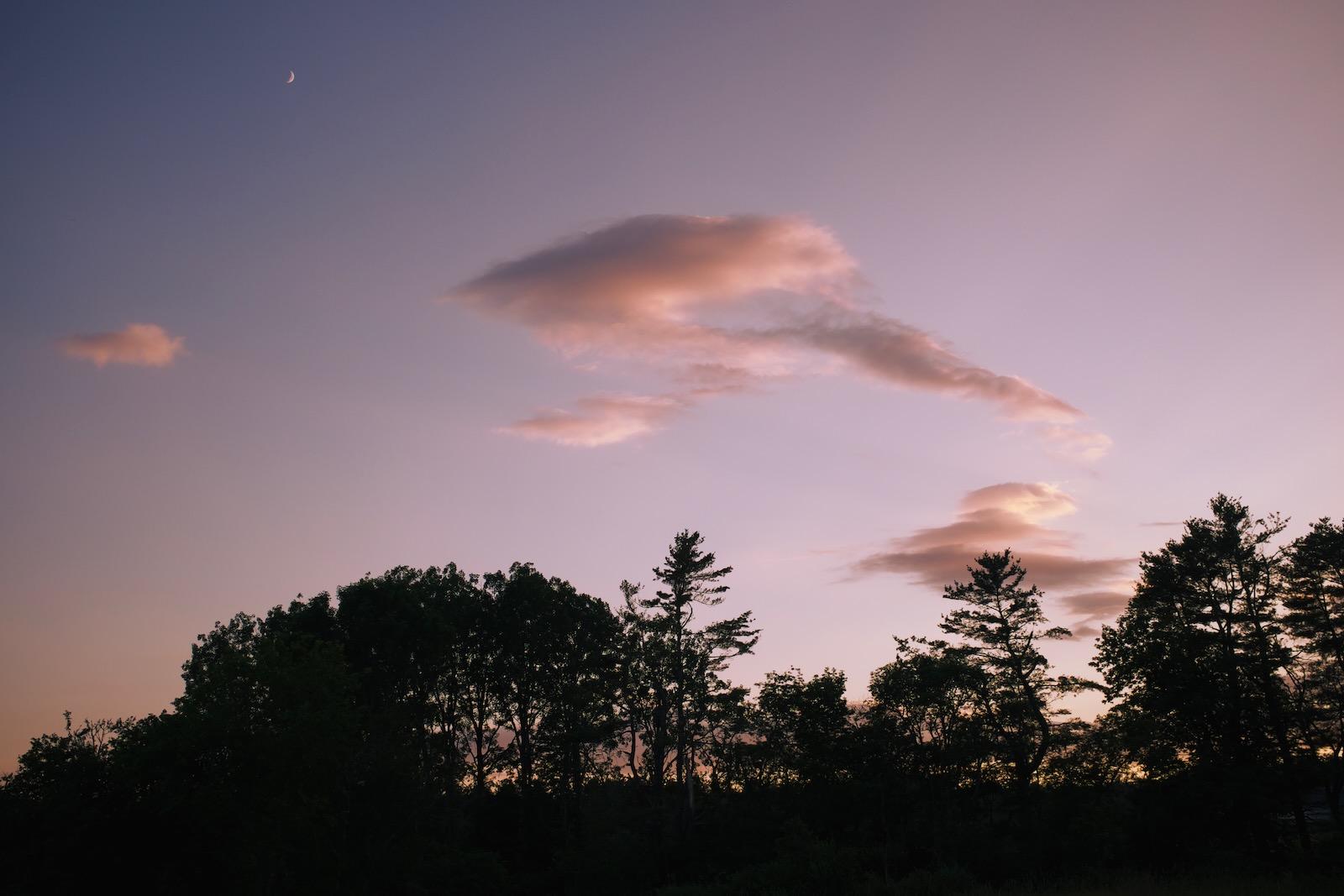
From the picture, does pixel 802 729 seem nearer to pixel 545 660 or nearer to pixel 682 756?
pixel 682 756

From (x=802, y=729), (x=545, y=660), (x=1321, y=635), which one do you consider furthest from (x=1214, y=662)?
(x=545, y=660)

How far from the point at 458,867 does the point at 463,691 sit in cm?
1799

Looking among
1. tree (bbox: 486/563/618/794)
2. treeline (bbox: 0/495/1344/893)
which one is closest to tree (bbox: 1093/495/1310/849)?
treeline (bbox: 0/495/1344/893)

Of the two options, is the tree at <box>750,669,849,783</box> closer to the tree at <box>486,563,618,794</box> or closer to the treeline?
the treeline

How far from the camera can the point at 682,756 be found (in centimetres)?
5925

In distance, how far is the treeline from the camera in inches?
1549

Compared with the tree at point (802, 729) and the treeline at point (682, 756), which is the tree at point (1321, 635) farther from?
the tree at point (802, 729)

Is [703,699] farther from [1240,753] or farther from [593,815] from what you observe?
[1240,753]

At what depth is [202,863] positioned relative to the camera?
39250 millimetres

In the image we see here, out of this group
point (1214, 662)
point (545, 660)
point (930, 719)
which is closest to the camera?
point (1214, 662)

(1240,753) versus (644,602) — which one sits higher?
(644,602)

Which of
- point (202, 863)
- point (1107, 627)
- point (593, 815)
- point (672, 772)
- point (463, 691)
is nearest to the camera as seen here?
point (202, 863)

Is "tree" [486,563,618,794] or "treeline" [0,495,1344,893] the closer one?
"treeline" [0,495,1344,893]

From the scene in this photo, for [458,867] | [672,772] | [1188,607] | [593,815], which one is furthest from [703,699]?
[1188,607]
